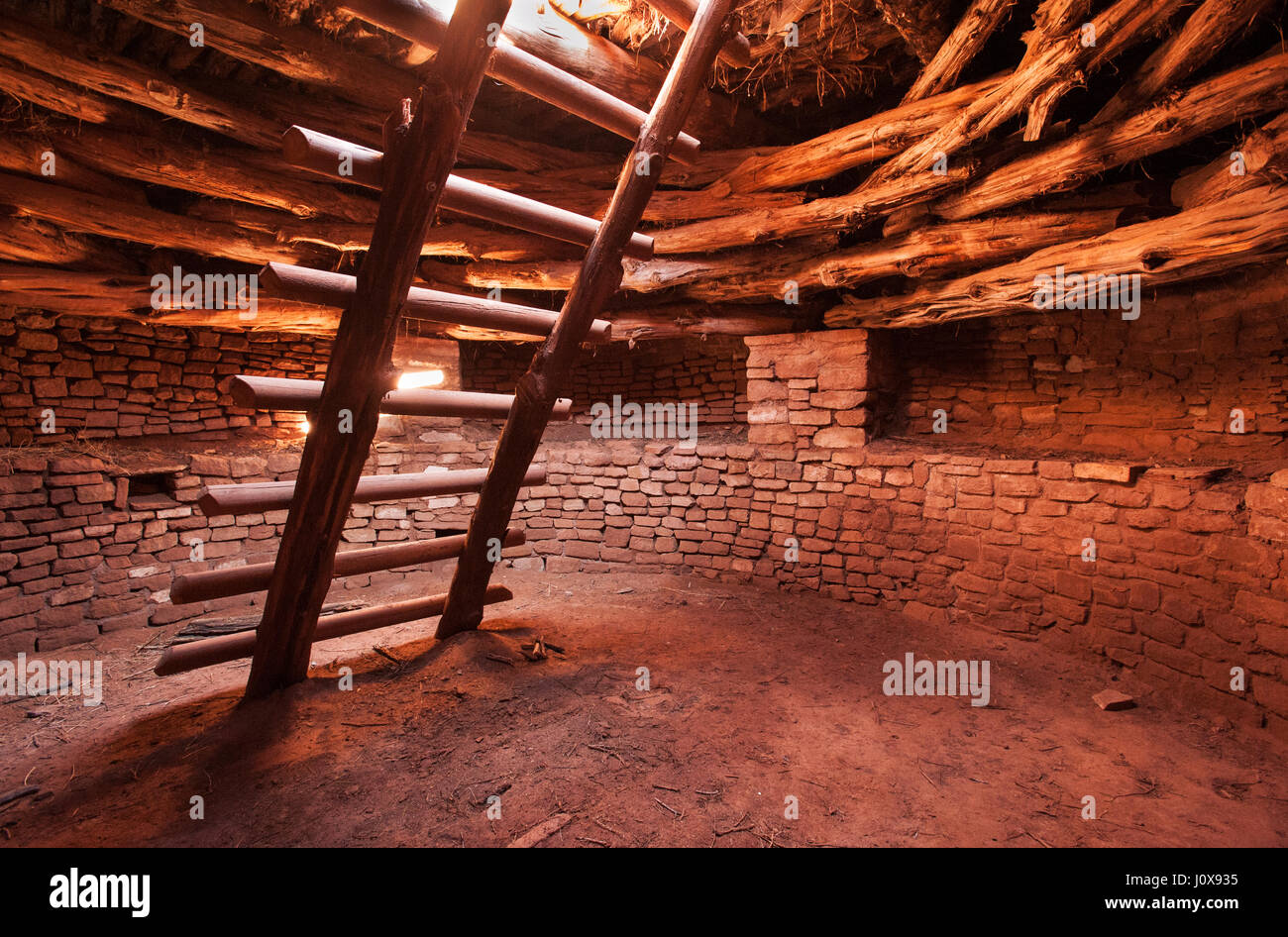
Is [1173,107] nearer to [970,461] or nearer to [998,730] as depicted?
[970,461]

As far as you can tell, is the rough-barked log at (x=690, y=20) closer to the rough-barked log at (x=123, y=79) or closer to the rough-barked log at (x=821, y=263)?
the rough-barked log at (x=821, y=263)

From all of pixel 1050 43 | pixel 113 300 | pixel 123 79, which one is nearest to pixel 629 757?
pixel 1050 43

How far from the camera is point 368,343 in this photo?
245 cm

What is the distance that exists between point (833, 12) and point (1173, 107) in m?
1.93

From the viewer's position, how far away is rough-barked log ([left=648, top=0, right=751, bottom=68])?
97.8 inches

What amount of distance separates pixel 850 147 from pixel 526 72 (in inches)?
95.3

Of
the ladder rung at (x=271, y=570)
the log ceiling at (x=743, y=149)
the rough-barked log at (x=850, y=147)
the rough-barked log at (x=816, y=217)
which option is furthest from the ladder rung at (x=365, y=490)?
the rough-barked log at (x=850, y=147)

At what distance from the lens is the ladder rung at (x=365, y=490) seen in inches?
98.6

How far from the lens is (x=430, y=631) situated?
446cm

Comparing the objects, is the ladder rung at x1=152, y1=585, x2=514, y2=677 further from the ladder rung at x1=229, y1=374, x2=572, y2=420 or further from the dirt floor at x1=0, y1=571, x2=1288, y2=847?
the ladder rung at x1=229, y1=374, x2=572, y2=420

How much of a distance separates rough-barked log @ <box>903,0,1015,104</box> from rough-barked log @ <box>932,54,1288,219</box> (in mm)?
629

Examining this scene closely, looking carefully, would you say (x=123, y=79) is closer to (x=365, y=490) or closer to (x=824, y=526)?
(x=365, y=490)

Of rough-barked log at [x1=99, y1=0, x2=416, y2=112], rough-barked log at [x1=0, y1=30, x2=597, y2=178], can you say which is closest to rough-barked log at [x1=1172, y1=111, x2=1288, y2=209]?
rough-barked log at [x1=0, y1=30, x2=597, y2=178]
